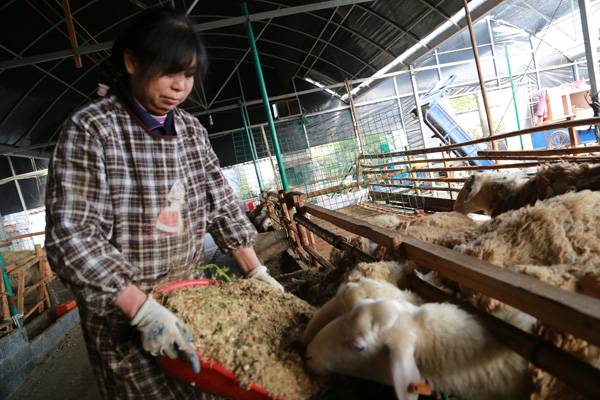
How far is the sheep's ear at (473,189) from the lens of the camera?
467cm

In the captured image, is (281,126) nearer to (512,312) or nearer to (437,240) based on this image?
(437,240)

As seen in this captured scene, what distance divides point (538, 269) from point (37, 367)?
6.20 meters

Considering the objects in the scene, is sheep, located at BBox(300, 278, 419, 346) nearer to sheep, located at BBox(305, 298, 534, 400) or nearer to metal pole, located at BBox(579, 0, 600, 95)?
sheep, located at BBox(305, 298, 534, 400)

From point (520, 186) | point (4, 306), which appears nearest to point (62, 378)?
point (4, 306)

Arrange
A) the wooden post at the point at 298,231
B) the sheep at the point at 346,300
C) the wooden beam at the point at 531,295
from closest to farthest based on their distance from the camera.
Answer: the wooden beam at the point at 531,295 < the sheep at the point at 346,300 < the wooden post at the point at 298,231

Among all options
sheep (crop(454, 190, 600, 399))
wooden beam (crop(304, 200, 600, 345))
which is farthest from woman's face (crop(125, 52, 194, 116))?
sheep (crop(454, 190, 600, 399))

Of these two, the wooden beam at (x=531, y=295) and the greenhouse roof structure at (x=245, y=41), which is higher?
the greenhouse roof structure at (x=245, y=41)

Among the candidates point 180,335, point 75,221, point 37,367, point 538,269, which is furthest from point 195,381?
point 37,367

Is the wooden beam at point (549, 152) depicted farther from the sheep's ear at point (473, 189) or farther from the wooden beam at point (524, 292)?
the wooden beam at point (524, 292)

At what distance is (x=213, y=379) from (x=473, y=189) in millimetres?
4507

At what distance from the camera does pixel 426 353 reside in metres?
1.24

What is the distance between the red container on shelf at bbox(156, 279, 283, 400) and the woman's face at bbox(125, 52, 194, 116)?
107 centimetres

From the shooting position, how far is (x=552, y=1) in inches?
591

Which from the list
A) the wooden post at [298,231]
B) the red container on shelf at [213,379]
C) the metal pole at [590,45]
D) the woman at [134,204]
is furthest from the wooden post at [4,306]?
the metal pole at [590,45]
